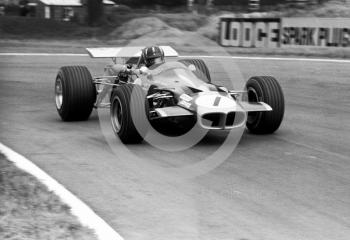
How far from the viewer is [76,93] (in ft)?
30.9

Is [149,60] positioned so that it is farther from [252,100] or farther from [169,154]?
[169,154]

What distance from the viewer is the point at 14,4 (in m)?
41.1

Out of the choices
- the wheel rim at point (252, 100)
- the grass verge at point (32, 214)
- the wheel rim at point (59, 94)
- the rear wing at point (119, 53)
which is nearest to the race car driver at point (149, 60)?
the rear wing at point (119, 53)

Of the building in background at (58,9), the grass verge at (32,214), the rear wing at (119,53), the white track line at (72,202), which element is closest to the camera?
the grass verge at (32,214)

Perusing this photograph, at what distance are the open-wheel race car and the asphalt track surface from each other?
27cm

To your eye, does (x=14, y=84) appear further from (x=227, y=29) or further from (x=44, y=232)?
(x=227, y=29)

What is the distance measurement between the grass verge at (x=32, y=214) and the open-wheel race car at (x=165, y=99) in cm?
198

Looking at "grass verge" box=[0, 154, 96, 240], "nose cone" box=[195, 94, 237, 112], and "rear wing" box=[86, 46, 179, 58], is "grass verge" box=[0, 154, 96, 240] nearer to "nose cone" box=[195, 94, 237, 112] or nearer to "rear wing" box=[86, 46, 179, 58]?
"nose cone" box=[195, 94, 237, 112]

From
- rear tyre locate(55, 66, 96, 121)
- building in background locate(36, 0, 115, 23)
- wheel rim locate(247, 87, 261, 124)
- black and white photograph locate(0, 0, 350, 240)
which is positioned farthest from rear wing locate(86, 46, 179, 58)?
building in background locate(36, 0, 115, 23)

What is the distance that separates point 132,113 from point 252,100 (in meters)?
2.01

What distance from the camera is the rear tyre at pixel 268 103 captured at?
27.7ft

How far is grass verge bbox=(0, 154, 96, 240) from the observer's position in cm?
475

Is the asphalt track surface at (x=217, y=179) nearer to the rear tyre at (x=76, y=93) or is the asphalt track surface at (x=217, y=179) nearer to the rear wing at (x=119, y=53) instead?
the rear tyre at (x=76, y=93)

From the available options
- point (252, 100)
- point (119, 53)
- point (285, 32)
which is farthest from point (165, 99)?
point (285, 32)
